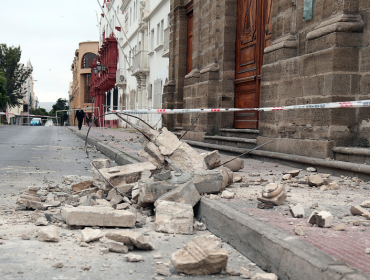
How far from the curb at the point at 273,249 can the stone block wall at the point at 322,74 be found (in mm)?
3579

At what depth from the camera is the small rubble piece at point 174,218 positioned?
404 cm

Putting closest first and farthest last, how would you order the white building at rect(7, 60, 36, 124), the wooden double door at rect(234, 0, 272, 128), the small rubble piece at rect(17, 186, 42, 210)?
1. the small rubble piece at rect(17, 186, 42, 210)
2. the wooden double door at rect(234, 0, 272, 128)
3. the white building at rect(7, 60, 36, 124)

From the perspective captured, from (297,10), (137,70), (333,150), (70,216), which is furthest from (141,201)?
(137,70)

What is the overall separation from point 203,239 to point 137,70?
2637 centimetres

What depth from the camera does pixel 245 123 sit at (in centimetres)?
1177

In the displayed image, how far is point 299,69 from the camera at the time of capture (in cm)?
797

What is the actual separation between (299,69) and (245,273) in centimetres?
567

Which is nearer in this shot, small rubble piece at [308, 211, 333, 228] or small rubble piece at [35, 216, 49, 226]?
small rubble piece at [308, 211, 333, 228]

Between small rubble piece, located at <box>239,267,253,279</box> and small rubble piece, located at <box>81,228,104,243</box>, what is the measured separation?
1269 millimetres

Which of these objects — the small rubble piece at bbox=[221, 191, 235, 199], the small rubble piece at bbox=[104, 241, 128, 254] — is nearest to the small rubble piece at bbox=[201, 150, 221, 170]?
the small rubble piece at bbox=[221, 191, 235, 199]

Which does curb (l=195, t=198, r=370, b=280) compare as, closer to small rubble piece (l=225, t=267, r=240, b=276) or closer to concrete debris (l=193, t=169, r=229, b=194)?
small rubble piece (l=225, t=267, r=240, b=276)

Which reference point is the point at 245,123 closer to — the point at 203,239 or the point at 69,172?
the point at 69,172

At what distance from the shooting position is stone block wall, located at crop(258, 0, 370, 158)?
698 cm

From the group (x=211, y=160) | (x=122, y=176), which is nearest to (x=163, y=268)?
(x=122, y=176)
